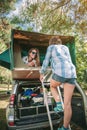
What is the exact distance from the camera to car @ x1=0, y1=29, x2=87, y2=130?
6.09m

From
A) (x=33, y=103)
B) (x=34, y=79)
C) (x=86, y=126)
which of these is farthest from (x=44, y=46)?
(x=86, y=126)

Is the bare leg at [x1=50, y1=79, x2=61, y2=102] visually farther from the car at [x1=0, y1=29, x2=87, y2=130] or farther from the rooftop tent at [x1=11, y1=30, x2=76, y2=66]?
the rooftop tent at [x1=11, y1=30, x2=76, y2=66]

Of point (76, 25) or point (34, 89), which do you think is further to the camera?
point (76, 25)

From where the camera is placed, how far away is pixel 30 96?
23.6ft

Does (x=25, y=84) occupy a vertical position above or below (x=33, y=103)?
above

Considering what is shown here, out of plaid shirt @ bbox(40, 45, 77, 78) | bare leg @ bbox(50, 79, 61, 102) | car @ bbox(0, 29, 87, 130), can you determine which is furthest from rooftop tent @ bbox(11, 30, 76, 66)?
bare leg @ bbox(50, 79, 61, 102)

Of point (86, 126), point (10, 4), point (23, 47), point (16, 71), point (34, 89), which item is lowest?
point (86, 126)

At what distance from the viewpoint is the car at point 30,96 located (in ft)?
20.0

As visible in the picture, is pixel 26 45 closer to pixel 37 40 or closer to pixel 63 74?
pixel 37 40

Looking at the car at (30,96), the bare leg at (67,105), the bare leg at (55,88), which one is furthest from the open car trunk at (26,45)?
the bare leg at (67,105)

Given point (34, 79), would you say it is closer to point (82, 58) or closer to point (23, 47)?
point (23, 47)

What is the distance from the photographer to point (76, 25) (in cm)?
1322

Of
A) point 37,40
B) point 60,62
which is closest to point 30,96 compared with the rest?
point 37,40

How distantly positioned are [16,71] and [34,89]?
2.82ft
